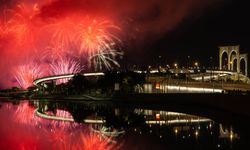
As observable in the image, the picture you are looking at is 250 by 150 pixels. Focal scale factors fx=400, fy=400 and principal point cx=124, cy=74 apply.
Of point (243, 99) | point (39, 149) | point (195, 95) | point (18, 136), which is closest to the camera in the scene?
point (39, 149)

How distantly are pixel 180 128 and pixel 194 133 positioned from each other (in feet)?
8.32

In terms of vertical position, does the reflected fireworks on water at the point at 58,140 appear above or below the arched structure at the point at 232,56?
below

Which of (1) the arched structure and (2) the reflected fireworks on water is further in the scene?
(1) the arched structure

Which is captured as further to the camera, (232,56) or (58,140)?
(232,56)

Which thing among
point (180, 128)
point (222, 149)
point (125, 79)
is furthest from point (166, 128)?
point (125, 79)

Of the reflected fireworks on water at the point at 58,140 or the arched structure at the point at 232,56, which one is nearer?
the reflected fireworks on water at the point at 58,140

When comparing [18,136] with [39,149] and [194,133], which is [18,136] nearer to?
[39,149]

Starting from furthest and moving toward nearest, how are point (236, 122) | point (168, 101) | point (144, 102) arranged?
point (144, 102), point (168, 101), point (236, 122)

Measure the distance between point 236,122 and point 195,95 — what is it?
59.0ft

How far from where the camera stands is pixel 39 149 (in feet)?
53.9

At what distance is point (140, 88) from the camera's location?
80938mm

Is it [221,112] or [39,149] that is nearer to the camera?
[39,149]

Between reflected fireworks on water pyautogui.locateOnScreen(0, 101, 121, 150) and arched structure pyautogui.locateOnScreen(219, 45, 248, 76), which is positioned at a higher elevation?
arched structure pyautogui.locateOnScreen(219, 45, 248, 76)

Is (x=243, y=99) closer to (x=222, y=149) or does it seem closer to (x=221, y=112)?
(x=221, y=112)
